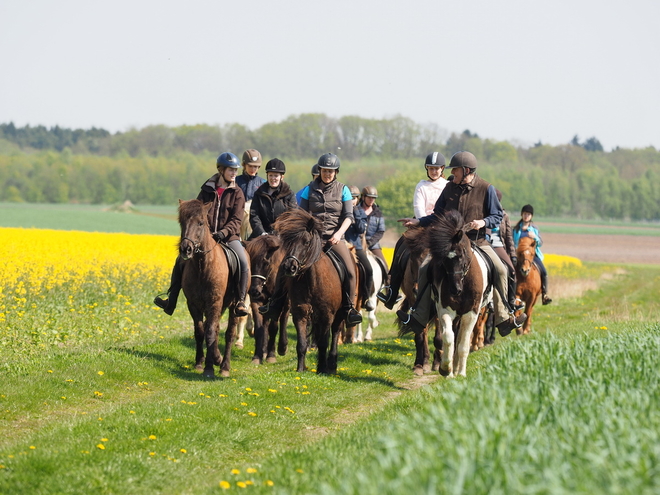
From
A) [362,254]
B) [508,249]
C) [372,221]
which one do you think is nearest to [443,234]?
[362,254]

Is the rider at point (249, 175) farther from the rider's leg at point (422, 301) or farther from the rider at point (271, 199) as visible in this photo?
the rider's leg at point (422, 301)

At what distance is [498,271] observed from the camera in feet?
35.9

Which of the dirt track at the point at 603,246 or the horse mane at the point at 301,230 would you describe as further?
the dirt track at the point at 603,246

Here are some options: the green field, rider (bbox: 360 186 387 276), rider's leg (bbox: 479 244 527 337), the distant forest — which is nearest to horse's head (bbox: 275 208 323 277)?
the green field

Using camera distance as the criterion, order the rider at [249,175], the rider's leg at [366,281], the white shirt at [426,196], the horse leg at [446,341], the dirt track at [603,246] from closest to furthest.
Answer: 1. the horse leg at [446,341]
2. the white shirt at [426,196]
3. the rider's leg at [366,281]
4. the rider at [249,175]
5. the dirt track at [603,246]

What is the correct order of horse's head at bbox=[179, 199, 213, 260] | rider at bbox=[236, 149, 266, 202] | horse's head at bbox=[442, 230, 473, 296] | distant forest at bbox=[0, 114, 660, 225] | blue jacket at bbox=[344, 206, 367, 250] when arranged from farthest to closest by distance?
distant forest at bbox=[0, 114, 660, 225] < blue jacket at bbox=[344, 206, 367, 250] < rider at bbox=[236, 149, 266, 202] < horse's head at bbox=[179, 199, 213, 260] < horse's head at bbox=[442, 230, 473, 296]

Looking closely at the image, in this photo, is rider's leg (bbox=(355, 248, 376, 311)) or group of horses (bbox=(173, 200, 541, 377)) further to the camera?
rider's leg (bbox=(355, 248, 376, 311))

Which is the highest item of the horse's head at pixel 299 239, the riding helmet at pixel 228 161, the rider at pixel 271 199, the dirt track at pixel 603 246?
the riding helmet at pixel 228 161

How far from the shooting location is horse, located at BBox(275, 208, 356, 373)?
10227mm

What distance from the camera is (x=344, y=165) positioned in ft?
361

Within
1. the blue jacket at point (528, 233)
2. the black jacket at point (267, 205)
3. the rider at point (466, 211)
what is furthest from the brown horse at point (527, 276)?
the black jacket at point (267, 205)

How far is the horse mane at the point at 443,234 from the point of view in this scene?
31.7ft

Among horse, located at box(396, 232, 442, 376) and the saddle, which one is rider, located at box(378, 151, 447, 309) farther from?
the saddle

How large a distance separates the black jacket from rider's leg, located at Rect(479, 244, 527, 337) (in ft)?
10.1
